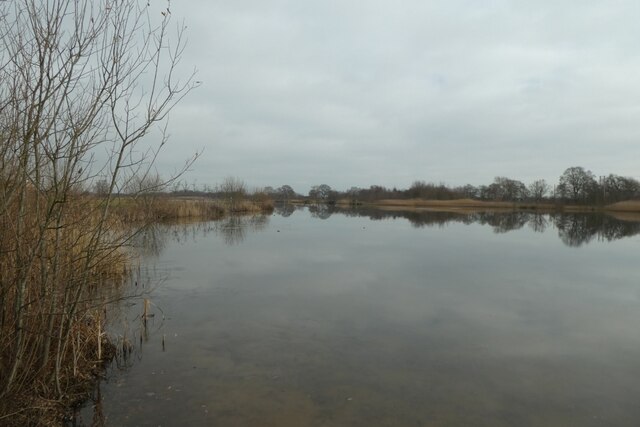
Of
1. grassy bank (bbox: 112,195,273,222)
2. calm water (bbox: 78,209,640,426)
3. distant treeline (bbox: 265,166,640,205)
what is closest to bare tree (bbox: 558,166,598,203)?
distant treeline (bbox: 265,166,640,205)

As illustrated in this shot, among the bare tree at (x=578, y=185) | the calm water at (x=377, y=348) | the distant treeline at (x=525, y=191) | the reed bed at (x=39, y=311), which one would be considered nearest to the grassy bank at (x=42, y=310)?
the reed bed at (x=39, y=311)

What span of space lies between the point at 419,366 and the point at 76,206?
3.66m

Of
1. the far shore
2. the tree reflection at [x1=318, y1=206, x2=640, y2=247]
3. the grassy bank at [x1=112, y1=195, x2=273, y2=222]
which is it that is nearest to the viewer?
the tree reflection at [x1=318, y1=206, x2=640, y2=247]

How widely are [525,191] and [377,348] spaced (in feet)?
217

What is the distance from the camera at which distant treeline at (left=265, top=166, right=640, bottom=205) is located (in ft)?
172

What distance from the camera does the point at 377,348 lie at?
493 cm

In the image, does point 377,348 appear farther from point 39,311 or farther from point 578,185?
point 578,185

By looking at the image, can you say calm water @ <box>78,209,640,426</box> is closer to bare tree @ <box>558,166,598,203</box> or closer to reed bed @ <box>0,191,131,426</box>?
reed bed @ <box>0,191,131,426</box>

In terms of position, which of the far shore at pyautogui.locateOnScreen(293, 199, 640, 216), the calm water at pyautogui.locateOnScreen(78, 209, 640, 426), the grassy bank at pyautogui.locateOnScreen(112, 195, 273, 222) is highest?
the grassy bank at pyautogui.locateOnScreen(112, 195, 273, 222)

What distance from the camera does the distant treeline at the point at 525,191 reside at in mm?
52400

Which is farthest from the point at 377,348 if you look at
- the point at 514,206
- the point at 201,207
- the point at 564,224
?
the point at 514,206

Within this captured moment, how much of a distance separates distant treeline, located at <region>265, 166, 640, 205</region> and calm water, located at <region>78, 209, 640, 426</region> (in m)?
38.5

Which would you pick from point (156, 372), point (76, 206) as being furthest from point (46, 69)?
point (156, 372)

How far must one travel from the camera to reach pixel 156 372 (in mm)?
4215
